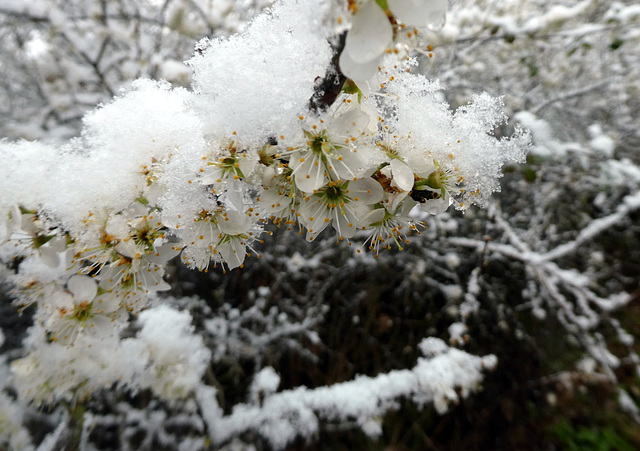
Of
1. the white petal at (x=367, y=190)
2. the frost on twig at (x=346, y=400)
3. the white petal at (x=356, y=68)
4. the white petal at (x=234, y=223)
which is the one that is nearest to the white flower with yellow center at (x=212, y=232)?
the white petal at (x=234, y=223)

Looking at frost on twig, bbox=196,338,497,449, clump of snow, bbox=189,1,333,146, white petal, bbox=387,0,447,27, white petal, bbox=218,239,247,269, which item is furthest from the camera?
frost on twig, bbox=196,338,497,449

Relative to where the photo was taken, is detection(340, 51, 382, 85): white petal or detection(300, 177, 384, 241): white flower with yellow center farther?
detection(300, 177, 384, 241): white flower with yellow center

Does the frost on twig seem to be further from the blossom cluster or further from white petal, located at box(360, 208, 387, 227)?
white petal, located at box(360, 208, 387, 227)

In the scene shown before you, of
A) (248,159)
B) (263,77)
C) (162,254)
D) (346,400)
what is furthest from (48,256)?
(346,400)

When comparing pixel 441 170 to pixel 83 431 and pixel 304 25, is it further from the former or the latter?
pixel 83 431

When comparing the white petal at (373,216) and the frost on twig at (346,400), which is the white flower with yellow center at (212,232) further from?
the frost on twig at (346,400)

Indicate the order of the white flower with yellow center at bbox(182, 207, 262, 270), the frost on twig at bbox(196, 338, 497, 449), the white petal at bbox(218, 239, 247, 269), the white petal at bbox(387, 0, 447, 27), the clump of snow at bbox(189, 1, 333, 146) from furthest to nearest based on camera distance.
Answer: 1. the frost on twig at bbox(196, 338, 497, 449)
2. the white petal at bbox(218, 239, 247, 269)
3. the white flower with yellow center at bbox(182, 207, 262, 270)
4. the clump of snow at bbox(189, 1, 333, 146)
5. the white petal at bbox(387, 0, 447, 27)

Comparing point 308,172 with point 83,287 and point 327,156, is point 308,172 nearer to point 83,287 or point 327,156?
point 327,156

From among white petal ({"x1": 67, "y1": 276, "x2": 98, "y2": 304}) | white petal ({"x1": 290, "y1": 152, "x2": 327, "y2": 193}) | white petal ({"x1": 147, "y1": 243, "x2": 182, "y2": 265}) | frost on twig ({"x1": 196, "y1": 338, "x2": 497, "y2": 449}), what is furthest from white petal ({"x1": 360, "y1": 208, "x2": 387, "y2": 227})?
frost on twig ({"x1": 196, "y1": 338, "x2": 497, "y2": 449})
